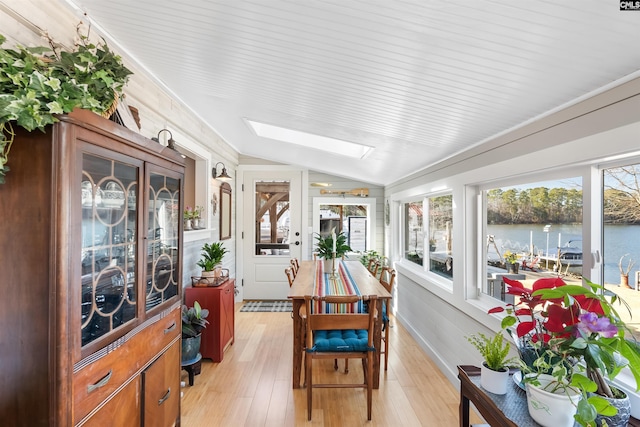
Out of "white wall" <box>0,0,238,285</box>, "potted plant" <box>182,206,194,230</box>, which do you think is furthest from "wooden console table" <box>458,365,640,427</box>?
"potted plant" <box>182,206,194,230</box>

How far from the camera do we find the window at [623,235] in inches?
54.4

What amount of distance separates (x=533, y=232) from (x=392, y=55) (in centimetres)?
147

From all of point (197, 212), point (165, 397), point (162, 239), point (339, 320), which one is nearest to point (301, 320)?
point (339, 320)

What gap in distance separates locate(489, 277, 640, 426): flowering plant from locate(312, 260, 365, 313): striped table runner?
151 centimetres

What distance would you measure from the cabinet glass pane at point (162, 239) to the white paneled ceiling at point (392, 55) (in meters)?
0.80

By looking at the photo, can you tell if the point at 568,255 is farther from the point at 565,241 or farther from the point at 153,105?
the point at 153,105

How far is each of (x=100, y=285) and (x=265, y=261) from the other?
4.18 m

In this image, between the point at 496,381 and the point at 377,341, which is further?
the point at 377,341

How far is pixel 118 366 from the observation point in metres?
1.34

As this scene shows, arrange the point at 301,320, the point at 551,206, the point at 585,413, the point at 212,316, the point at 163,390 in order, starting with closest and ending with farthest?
the point at 585,413 → the point at 163,390 → the point at 551,206 → the point at 301,320 → the point at 212,316

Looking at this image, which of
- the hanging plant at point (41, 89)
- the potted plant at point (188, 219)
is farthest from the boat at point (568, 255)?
the potted plant at point (188, 219)

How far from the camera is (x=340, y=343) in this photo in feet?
7.73

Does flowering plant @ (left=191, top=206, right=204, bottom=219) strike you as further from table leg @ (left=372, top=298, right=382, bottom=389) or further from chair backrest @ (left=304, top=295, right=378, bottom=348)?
table leg @ (left=372, top=298, right=382, bottom=389)

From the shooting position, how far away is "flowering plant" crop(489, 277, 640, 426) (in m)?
0.92
